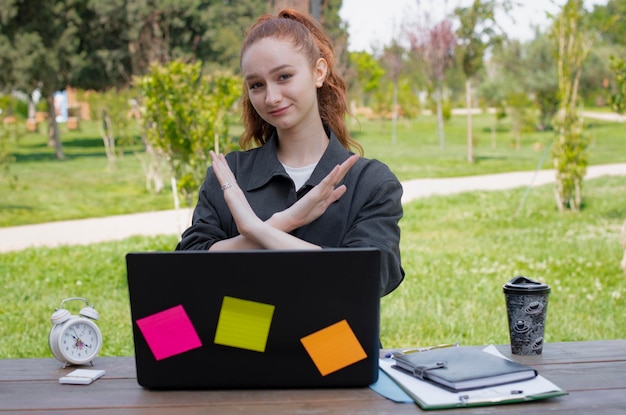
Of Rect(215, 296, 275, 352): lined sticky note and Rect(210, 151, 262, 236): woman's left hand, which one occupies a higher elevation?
Rect(210, 151, 262, 236): woman's left hand

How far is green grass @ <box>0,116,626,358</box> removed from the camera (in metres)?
5.27

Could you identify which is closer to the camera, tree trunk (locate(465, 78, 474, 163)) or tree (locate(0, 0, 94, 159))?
tree trunk (locate(465, 78, 474, 163))

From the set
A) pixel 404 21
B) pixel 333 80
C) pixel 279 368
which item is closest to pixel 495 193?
pixel 333 80

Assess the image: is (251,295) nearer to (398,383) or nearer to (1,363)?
(398,383)

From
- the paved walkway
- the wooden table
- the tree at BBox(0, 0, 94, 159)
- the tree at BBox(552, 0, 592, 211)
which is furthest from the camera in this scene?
the tree at BBox(0, 0, 94, 159)

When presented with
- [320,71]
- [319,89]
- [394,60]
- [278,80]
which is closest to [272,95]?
[278,80]

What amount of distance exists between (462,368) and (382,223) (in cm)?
52

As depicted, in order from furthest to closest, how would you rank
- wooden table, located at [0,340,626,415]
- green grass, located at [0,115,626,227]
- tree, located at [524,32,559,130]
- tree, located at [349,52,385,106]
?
tree, located at [524,32,559,130], tree, located at [349,52,385,106], green grass, located at [0,115,626,227], wooden table, located at [0,340,626,415]

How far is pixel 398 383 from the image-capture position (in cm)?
180

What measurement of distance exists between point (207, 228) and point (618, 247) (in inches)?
256

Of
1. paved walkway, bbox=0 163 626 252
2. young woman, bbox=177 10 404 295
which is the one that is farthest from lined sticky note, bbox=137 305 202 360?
paved walkway, bbox=0 163 626 252

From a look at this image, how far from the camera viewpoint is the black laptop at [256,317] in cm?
165

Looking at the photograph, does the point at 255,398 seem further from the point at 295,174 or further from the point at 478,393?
the point at 295,174

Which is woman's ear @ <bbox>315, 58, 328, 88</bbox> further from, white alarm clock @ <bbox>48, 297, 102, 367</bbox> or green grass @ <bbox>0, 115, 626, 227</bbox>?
green grass @ <bbox>0, 115, 626, 227</bbox>
